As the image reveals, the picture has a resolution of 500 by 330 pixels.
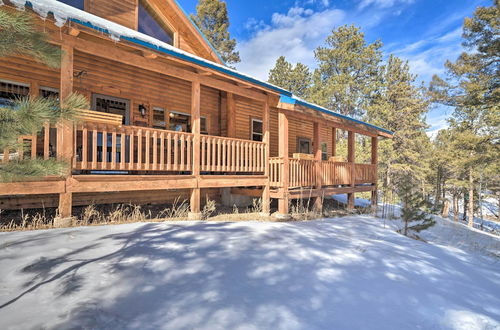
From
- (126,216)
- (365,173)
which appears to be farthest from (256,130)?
(126,216)

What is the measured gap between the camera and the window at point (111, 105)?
24.1 ft

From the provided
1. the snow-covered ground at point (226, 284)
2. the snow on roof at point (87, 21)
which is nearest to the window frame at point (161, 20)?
the snow on roof at point (87, 21)

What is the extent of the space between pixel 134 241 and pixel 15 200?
172 inches

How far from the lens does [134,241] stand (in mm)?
3912

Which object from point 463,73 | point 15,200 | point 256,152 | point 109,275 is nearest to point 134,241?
point 109,275

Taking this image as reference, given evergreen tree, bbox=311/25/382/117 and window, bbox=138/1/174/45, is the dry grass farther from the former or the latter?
evergreen tree, bbox=311/25/382/117

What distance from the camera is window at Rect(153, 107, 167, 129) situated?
8786mm

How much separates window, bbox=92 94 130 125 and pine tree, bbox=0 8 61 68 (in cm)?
559

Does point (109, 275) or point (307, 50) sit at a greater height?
point (307, 50)

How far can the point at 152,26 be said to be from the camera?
30.3 feet

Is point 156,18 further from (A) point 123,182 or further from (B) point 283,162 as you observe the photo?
(B) point 283,162

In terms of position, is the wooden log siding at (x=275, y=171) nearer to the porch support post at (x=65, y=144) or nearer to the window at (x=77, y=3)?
the porch support post at (x=65, y=144)

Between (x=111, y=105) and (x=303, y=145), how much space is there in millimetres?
10112

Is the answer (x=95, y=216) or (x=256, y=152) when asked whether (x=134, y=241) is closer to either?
(x=95, y=216)
